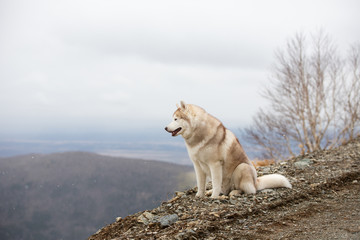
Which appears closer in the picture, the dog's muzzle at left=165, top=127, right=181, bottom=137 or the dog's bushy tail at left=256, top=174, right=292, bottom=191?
the dog's muzzle at left=165, top=127, right=181, bottom=137

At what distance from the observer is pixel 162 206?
23.7 ft

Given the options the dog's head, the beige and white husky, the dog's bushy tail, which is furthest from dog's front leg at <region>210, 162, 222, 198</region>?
the dog's bushy tail

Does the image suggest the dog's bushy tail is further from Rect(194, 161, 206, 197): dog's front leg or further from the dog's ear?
the dog's ear

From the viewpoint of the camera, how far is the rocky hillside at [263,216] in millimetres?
5430

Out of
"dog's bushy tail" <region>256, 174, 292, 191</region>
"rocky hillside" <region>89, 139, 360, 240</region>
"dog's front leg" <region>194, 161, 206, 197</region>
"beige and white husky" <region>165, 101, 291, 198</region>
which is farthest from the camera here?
"dog's bushy tail" <region>256, 174, 292, 191</region>

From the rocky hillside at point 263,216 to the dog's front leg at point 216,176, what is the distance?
0.57 ft

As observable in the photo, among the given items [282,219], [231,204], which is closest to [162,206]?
[231,204]

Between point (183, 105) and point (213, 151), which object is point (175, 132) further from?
point (213, 151)

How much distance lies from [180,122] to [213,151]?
851mm

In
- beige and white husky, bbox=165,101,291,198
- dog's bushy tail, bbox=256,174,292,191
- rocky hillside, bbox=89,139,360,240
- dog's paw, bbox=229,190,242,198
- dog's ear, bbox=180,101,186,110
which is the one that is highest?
dog's ear, bbox=180,101,186,110

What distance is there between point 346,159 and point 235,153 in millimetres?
5441

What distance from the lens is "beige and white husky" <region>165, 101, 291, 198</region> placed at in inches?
255

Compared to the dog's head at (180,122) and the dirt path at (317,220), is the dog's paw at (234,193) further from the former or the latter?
the dog's head at (180,122)

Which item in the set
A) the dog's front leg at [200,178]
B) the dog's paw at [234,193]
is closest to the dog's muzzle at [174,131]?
the dog's front leg at [200,178]
